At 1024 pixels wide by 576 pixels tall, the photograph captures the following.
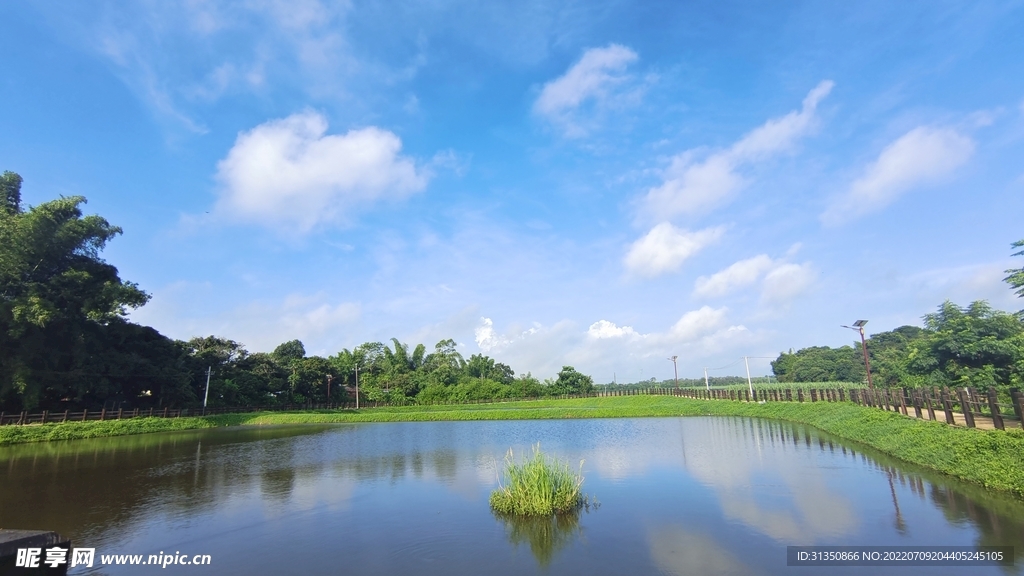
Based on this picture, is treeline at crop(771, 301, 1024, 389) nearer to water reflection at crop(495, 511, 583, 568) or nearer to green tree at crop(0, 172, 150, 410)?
water reflection at crop(495, 511, 583, 568)

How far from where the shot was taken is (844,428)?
18.9 m

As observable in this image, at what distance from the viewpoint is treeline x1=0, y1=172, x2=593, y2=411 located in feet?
91.9

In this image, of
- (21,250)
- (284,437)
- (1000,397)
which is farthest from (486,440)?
(21,250)

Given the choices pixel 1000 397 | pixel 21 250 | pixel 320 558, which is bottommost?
pixel 320 558

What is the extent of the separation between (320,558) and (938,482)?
496 inches

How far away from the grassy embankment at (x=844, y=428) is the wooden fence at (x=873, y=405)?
753 millimetres

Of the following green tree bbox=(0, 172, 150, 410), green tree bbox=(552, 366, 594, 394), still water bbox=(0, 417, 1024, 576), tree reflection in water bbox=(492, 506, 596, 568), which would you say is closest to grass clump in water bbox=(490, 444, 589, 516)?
tree reflection in water bbox=(492, 506, 596, 568)

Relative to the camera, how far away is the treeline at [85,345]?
91.9ft

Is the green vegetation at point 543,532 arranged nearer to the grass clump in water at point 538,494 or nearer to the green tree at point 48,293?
the grass clump in water at point 538,494

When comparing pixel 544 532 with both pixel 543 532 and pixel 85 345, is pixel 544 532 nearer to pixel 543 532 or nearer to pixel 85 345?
pixel 543 532

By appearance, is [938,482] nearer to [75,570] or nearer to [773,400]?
[75,570]

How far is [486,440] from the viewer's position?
894 inches

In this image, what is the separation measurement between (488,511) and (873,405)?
19.7 m

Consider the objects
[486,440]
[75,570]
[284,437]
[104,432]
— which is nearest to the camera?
[75,570]
